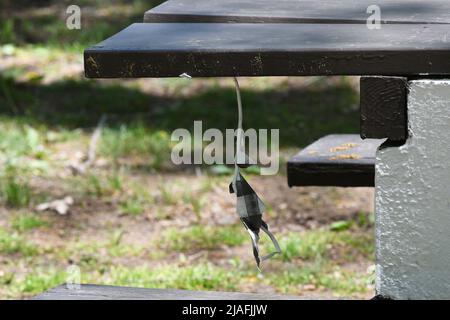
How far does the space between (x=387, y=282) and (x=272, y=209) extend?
7.19ft

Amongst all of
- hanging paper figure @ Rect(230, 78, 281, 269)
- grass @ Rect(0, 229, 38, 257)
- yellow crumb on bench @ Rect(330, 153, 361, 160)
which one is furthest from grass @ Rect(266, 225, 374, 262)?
hanging paper figure @ Rect(230, 78, 281, 269)

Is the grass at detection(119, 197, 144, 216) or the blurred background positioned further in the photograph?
the grass at detection(119, 197, 144, 216)

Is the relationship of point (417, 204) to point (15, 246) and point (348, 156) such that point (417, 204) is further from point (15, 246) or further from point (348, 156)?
point (15, 246)

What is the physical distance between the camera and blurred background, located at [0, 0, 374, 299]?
3.62 m

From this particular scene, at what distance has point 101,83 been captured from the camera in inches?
234

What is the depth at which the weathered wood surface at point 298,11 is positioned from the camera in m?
2.11

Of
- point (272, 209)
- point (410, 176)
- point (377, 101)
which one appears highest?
point (377, 101)

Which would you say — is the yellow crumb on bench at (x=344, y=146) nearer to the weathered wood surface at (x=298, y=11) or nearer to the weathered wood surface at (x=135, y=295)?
the weathered wood surface at (x=298, y=11)

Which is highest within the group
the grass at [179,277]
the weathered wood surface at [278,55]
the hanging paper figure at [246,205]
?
the weathered wood surface at [278,55]

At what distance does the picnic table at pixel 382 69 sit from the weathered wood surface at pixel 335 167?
83 centimetres

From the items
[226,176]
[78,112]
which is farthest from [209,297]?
[78,112]

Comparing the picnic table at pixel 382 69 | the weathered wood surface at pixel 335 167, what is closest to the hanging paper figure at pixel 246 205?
the picnic table at pixel 382 69

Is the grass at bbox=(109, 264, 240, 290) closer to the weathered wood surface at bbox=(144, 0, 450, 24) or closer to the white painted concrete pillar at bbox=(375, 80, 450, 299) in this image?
the weathered wood surface at bbox=(144, 0, 450, 24)
